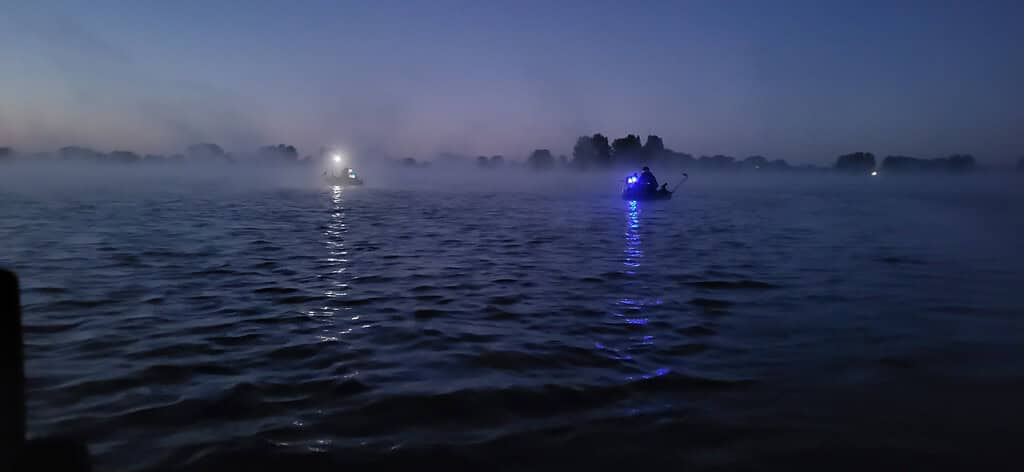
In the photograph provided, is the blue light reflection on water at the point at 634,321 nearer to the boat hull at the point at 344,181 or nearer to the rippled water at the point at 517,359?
the rippled water at the point at 517,359

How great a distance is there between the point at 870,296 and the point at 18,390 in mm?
13559

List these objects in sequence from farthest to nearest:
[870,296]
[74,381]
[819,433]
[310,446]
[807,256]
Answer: [807,256] < [870,296] < [74,381] < [819,433] < [310,446]

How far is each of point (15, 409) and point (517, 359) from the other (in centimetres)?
566

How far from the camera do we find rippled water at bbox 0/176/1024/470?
5012mm

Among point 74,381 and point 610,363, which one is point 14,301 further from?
point 610,363

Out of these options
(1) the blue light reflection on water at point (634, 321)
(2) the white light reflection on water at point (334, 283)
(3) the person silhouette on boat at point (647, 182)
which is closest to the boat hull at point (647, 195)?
(3) the person silhouette on boat at point (647, 182)

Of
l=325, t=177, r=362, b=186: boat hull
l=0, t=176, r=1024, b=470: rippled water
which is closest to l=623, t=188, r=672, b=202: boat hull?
l=0, t=176, r=1024, b=470: rippled water

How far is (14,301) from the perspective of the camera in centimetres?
213

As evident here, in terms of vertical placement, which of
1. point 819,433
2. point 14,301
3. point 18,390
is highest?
point 14,301

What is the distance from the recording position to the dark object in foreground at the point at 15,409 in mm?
2104

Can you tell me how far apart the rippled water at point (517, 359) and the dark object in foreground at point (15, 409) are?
2.53 meters

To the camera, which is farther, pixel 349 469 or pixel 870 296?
pixel 870 296

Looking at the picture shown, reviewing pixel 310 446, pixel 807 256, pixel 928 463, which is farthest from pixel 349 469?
pixel 807 256

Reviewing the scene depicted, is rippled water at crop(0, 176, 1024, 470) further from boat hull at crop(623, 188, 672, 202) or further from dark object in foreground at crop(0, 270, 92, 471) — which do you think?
boat hull at crop(623, 188, 672, 202)
